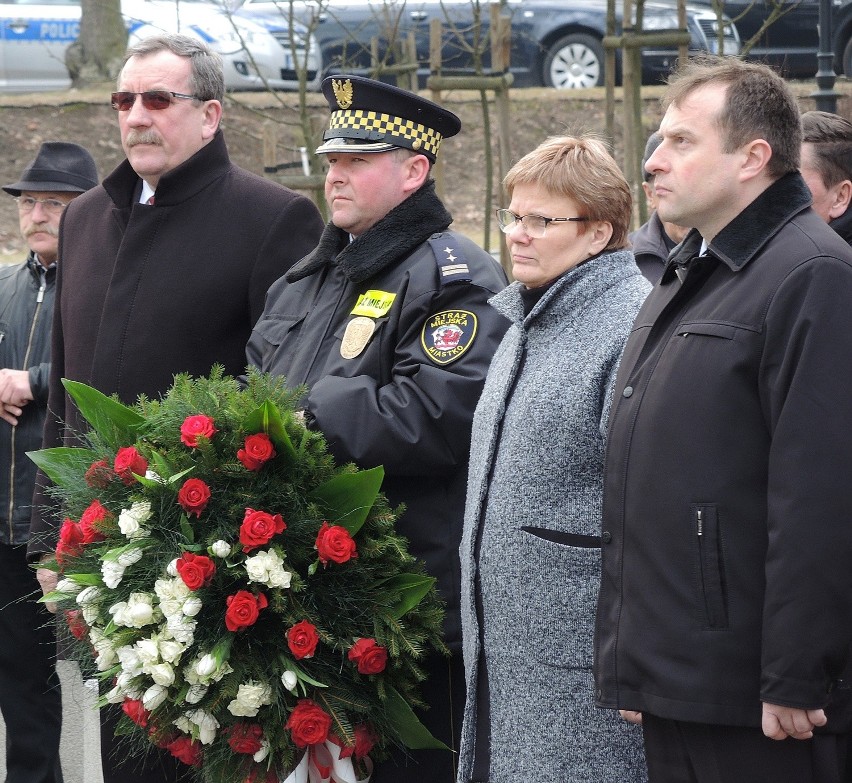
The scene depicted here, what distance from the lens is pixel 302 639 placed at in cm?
290

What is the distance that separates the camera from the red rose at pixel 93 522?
304 cm

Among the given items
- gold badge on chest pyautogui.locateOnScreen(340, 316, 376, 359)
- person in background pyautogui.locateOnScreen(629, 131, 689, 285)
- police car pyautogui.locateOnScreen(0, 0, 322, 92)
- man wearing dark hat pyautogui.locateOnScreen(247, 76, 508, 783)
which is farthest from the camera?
police car pyautogui.locateOnScreen(0, 0, 322, 92)

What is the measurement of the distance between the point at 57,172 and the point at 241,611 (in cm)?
281

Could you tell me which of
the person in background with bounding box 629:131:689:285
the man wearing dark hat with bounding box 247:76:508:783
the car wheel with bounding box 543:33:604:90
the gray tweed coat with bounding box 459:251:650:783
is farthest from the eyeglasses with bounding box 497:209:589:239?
the car wheel with bounding box 543:33:604:90

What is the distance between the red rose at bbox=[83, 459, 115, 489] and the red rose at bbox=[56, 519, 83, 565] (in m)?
0.12

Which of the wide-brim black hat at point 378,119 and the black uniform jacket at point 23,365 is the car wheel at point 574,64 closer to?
the black uniform jacket at point 23,365

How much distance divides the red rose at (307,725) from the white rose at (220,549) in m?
0.41

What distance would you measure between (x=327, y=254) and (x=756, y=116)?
1.44 meters

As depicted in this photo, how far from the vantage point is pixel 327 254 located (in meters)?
3.57

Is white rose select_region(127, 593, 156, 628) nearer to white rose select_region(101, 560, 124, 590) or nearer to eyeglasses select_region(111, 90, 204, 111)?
white rose select_region(101, 560, 124, 590)

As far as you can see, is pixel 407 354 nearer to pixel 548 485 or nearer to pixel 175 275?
pixel 548 485

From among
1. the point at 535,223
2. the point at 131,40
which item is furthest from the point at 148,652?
the point at 131,40

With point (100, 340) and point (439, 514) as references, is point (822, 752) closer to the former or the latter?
point (439, 514)

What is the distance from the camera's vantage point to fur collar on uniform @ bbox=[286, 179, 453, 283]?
3379mm
